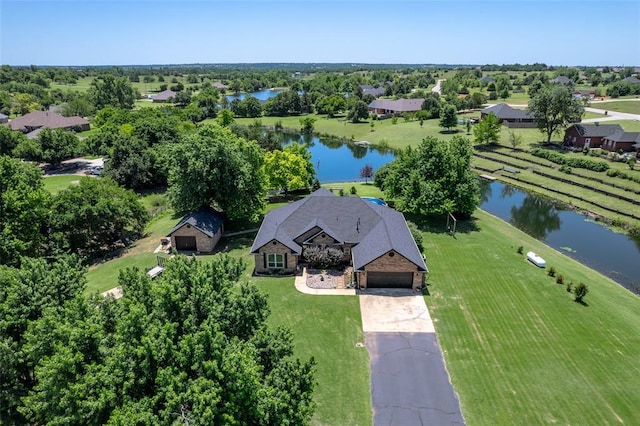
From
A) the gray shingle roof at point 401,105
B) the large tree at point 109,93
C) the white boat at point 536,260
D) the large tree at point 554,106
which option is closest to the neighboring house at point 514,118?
the large tree at point 554,106

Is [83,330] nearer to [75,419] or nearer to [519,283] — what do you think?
[75,419]

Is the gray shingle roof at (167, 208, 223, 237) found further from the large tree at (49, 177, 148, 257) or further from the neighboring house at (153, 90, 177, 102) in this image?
the neighboring house at (153, 90, 177, 102)

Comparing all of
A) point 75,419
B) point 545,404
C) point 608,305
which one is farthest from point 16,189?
point 608,305

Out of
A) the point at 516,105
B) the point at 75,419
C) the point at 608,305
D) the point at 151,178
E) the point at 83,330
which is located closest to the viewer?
the point at 75,419

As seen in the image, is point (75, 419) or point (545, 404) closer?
point (75, 419)

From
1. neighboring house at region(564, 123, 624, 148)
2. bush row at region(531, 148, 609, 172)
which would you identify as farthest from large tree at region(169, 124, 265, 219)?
neighboring house at region(564, 123, 624, 148)

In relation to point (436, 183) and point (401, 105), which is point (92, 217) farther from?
point (401, 105)
